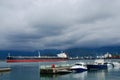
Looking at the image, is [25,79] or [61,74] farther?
[61,74]

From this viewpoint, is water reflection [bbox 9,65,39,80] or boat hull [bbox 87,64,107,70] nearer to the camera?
water reflection [bbox 9,65,39,80]

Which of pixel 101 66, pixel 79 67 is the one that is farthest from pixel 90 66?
pixel 79 67

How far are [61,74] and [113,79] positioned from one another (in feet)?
65.0

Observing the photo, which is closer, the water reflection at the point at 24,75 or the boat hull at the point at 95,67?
the water reflection at the point at 24,75

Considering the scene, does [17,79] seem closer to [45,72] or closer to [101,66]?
[45,72]

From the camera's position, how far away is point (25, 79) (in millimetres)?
79938

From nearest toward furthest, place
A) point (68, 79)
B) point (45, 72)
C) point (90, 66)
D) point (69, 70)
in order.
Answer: point (68, 79) → point (45, 72) → point (69, 70) → point (90, 66)

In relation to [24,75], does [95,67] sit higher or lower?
higher

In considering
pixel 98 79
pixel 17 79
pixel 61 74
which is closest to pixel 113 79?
pixel 98 79

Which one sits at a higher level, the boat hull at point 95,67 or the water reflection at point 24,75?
the boat hull at point 95,67

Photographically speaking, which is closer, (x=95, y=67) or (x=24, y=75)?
(x=24, y=75)

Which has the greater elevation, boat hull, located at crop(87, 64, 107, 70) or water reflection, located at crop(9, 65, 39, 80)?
boat hull, located at crop(87, 64, 107, 70)

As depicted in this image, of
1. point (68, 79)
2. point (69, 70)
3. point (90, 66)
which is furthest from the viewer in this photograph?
point (90, 66)

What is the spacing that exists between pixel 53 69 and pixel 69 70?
1209 centimetres
